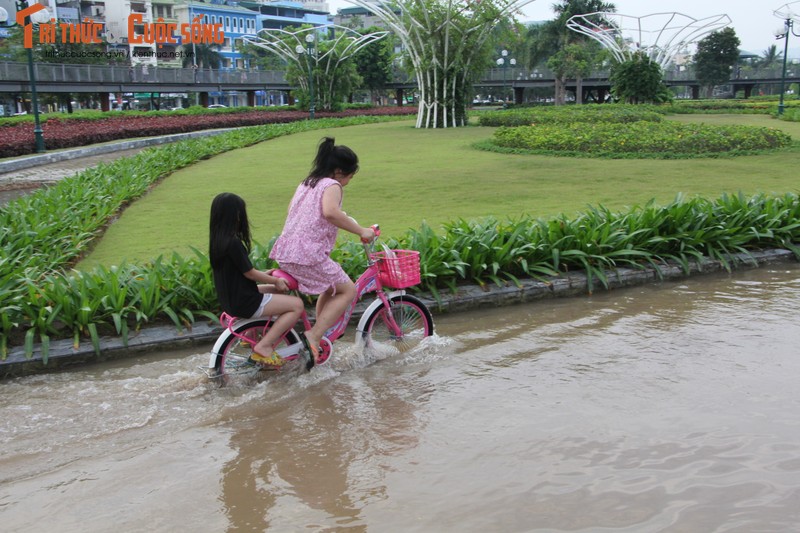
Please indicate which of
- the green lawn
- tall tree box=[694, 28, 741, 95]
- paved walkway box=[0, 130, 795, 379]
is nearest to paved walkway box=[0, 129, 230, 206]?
the green lawn

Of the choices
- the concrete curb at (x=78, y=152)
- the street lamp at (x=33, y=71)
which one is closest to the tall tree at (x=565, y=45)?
the concrete curb at (x=78, y=152)

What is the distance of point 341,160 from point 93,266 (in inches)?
152

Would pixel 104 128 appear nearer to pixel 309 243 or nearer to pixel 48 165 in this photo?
pixel 48 165

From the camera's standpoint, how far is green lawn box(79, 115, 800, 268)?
30.1 feet

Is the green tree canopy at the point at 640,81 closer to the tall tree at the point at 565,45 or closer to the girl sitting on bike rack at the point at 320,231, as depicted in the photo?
the tall tree at the point at 565,45

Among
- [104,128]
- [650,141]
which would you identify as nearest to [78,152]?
[104,128]

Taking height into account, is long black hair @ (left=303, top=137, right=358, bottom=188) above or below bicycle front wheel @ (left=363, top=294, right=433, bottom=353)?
above

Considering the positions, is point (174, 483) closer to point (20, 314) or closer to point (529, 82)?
point (20, 314)

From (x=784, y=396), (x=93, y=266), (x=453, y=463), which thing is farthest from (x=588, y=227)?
(x=93, y=266)

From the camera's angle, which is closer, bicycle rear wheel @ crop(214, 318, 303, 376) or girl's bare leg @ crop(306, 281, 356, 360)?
bicycle rear wheel @ crop(214, 318, 303, 376)

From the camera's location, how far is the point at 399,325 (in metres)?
5.17

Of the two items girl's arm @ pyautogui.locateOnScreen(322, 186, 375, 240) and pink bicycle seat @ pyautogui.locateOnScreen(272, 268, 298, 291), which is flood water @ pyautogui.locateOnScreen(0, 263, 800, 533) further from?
girl's arm @ pyautogui.locateOnScreen(322, 186, 375, 240)

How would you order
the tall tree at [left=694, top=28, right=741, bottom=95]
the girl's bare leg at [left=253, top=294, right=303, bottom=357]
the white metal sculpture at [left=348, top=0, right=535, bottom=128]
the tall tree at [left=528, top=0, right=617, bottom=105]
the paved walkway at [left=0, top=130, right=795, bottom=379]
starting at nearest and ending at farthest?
1. the girl's bare leg at [left=253, top=294, right=303, bottom=357]
2. the paved walkway at [left=0, top=130, right=795, bottom=379]
3. the white metal sculpture at [left=348, top=0, right=535, bottom=128]
4. the tall tree at [left=528, top=0, right=617, bottom=105]
5. the tall tree at [left=694, top=28, right=741, bottom=95]

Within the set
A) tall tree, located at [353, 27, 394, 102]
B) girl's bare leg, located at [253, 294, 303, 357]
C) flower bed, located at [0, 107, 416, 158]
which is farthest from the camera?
tall tree, located at [353, 27, 394, 102]
